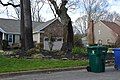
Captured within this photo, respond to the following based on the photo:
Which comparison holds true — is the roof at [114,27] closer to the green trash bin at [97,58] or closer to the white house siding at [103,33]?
the white house siding at [103,33]

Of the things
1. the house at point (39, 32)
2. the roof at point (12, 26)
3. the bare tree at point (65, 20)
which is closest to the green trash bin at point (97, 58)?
the bare tree at point (65, 20)

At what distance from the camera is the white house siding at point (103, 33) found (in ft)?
234

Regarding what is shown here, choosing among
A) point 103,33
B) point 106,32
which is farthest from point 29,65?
point 103,33

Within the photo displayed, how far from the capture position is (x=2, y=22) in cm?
5041

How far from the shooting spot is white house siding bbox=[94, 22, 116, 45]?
2808 inches

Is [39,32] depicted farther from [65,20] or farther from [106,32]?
[106,32]

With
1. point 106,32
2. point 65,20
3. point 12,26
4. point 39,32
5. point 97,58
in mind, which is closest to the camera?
point 97,58

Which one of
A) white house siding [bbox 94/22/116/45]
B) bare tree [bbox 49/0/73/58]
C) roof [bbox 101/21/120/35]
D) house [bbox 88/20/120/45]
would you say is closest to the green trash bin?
bare tree [bbox 49/0/73/58]

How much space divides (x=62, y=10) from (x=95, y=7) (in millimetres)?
50288

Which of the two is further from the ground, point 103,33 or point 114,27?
point 114,27

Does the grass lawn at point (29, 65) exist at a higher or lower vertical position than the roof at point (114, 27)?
lower

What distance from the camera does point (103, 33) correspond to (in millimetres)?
74812

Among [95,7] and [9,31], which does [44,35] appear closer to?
[9,31]

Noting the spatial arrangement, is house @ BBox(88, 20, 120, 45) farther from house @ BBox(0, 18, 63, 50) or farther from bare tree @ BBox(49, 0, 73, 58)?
bare tree @ BBox(49, 0, 73, 58)
